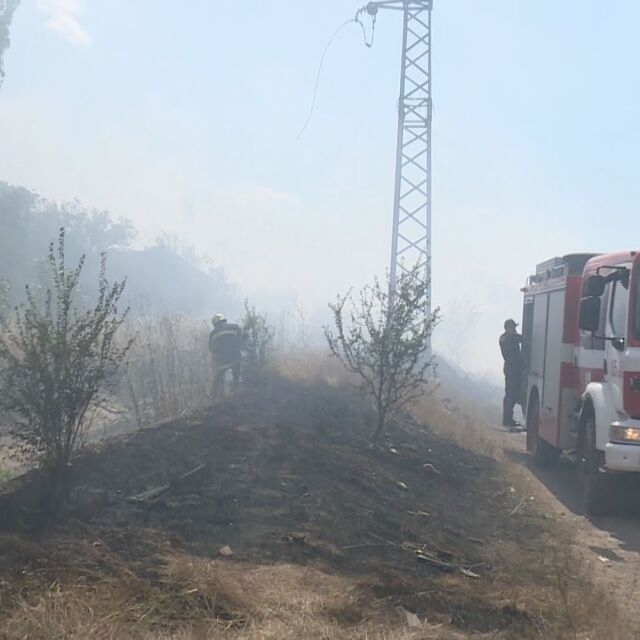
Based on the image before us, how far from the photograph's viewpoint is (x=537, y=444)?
13055 mm

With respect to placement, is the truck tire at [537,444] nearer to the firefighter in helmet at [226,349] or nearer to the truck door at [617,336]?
the truck door at [617,336]

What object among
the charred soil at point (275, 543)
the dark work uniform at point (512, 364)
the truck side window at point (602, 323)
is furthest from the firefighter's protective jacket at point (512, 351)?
the truck side window at point (602, 323)

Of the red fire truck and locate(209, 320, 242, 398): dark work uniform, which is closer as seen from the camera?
the red fire truck

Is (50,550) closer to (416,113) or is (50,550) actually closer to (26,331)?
(26,331)

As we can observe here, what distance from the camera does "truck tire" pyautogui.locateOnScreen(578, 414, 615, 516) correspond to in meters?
9.05

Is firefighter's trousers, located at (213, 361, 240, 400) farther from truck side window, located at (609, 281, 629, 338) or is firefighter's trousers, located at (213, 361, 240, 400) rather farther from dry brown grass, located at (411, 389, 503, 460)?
truck side window, located at (609, 281, 629, 338)

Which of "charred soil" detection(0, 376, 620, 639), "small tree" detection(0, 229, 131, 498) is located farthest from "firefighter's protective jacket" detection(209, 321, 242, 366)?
"small tree" detection(0, 229, 131, 498)

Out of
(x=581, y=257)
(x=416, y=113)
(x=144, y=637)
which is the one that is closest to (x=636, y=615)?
(x=144, y=637)

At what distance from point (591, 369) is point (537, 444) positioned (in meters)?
3.56

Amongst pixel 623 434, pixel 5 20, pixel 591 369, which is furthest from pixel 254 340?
pixel 5 20

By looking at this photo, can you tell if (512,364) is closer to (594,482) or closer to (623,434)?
(594,482)

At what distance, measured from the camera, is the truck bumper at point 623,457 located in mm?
8227

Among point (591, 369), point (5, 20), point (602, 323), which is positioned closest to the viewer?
point (602, 323)

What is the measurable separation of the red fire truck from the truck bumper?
10mm
